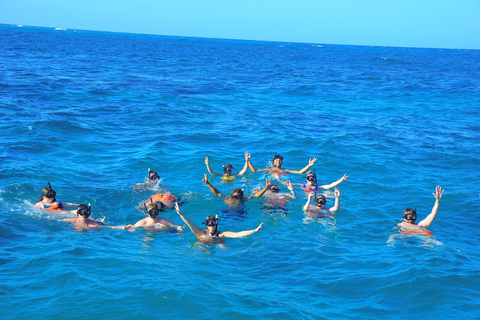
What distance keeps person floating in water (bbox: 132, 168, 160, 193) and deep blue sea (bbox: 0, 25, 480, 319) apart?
0.25m

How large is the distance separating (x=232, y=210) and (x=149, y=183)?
3.28 meters

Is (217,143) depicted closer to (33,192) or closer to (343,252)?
A: (33,192)

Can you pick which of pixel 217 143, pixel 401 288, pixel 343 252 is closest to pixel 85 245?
pixel 343 252

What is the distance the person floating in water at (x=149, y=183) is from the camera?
46.8 ft

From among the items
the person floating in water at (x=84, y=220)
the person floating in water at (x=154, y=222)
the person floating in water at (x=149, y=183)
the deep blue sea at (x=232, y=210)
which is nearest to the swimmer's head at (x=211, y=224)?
the deep blue sea at (x=232, y=210)

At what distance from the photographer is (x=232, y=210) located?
514 inches

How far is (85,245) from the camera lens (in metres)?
10.4

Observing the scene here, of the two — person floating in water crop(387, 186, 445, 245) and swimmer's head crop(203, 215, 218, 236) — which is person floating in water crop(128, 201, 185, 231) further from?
person floating in water crop(387, 186, 445, 245)

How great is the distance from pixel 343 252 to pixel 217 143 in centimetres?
1154

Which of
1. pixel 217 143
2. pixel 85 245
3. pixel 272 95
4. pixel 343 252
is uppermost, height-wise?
pixel 272 95

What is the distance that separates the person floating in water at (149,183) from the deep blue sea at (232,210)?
0.82ft

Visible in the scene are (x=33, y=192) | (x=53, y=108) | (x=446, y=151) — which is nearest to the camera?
(x=33, y=192)

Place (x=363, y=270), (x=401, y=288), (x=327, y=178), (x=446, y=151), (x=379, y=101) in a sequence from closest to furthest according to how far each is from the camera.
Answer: (x=401, y=288) → (x=363, y=270) → (x=327, y=178) → (x=446, y=151) → (x=379, y=101)

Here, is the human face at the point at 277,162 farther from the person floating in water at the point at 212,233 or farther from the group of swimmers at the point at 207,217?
the person floating in water at the point at 212,233
